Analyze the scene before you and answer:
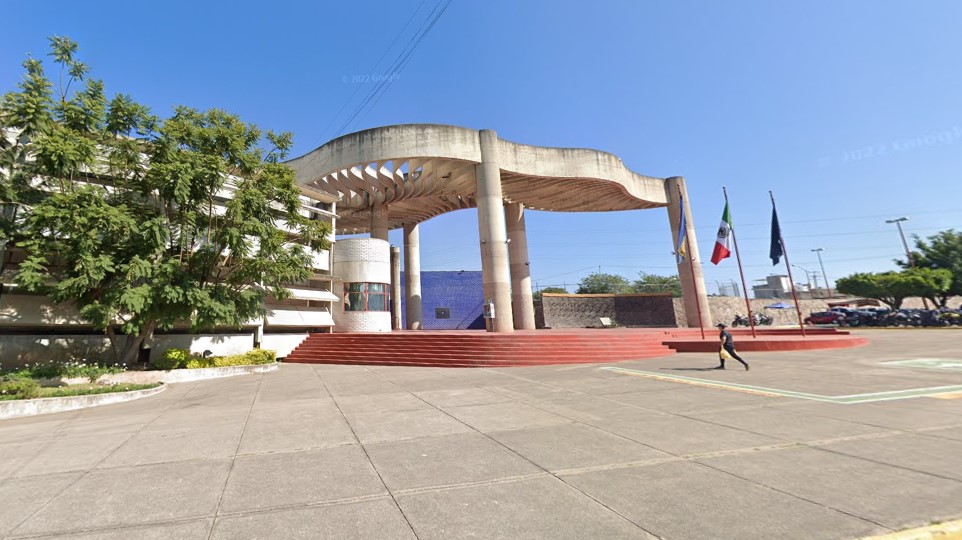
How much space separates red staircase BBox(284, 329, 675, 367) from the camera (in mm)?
16997

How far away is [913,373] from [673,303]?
2980 centimetres

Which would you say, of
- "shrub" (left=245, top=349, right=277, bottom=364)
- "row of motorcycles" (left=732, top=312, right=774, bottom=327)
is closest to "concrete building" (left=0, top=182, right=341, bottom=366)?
"shrub" (left=245, top=349, right=277, bottom=364)

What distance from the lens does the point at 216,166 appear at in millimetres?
15055

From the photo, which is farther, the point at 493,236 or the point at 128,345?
the point at 493,236

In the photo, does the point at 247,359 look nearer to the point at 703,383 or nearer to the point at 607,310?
the point at 703,383

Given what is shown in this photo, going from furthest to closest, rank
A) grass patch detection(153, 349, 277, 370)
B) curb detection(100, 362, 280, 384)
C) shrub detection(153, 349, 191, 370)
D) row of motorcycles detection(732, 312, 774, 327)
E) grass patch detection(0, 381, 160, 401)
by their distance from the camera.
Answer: row of motorcycles detection(732, 312, 774, 327) → grass patch detection(153, 349, 277, 370) → shrub detection(153, 349, 191, 370) → curb detection(100, 362, 280, 384) → grass patch detection(0, 381, 160, 401)

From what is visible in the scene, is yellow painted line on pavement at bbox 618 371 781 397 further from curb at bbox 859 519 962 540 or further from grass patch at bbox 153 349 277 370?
grass patch at bbox 153 349 277 370

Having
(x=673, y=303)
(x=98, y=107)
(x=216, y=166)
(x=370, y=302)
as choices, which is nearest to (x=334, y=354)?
(x=370, y=302)

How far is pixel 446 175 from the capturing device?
27156 millimetres

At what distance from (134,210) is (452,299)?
30.5 m

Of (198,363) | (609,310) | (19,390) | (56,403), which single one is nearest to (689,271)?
(609,310)

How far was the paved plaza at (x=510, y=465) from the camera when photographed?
326 centimetres

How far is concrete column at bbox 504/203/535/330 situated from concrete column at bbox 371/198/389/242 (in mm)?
10768

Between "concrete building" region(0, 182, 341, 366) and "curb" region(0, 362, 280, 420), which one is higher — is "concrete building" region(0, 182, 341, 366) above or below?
above
